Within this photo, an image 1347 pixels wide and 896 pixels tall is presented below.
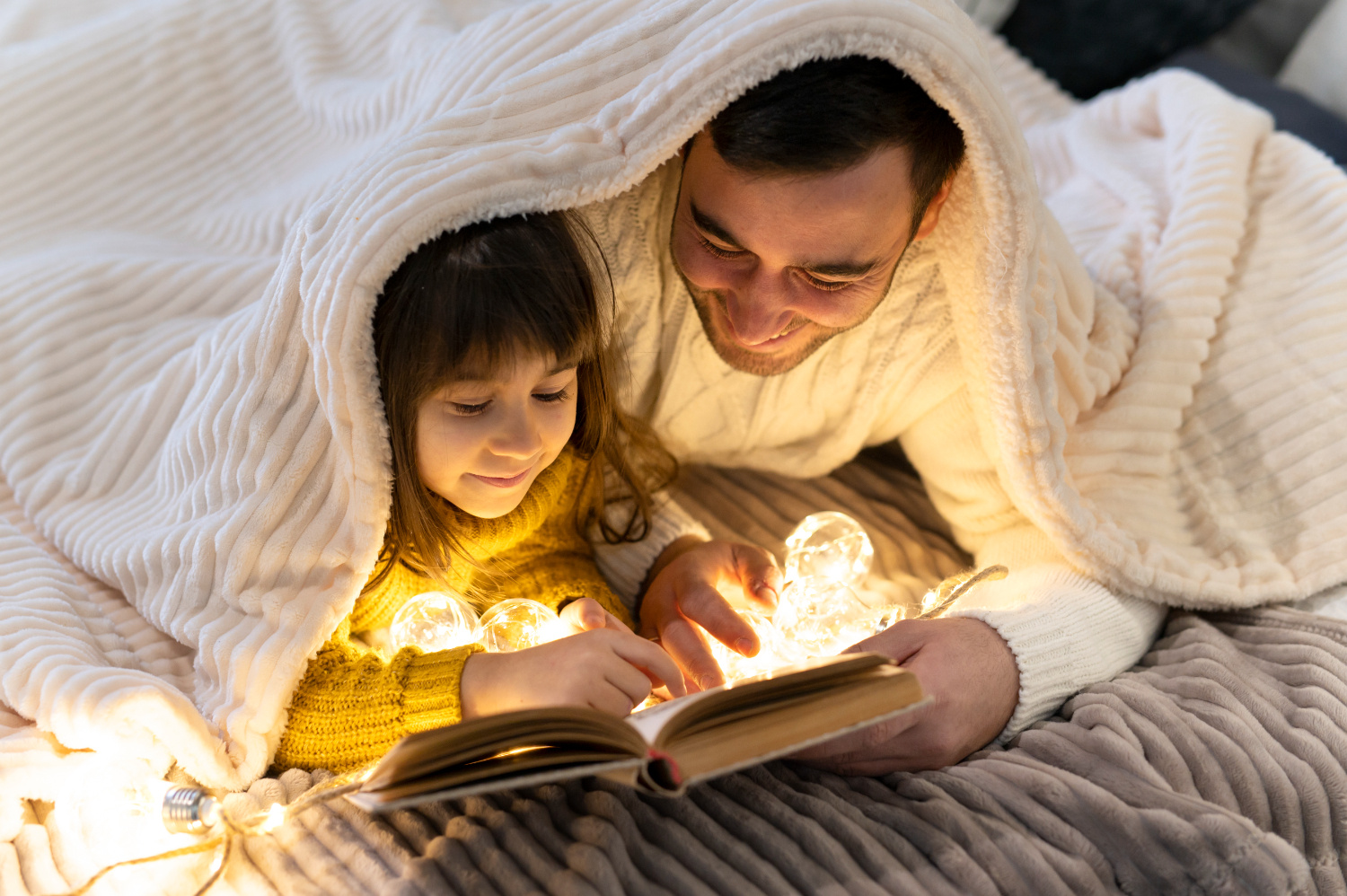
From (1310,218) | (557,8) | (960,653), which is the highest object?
(557,8)

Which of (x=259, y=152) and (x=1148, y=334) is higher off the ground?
(x=259, y=152)

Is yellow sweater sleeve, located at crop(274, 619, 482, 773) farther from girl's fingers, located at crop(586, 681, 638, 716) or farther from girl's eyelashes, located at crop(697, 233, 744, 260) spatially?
girl's eyelashes, located at crop(697, 233, 744, 260)

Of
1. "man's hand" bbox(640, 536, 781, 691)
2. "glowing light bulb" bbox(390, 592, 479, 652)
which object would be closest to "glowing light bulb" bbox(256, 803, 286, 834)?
"glowing light bulb" bbox(390, 592, 479, 652)

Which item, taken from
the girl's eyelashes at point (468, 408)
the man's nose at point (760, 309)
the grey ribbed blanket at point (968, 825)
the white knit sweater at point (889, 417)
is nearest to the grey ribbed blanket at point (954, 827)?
the grey ribbed blanket at point (968, 825)

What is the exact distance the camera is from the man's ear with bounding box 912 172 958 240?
1.14 meters

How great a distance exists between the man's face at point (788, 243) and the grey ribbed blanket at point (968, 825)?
0.51 m

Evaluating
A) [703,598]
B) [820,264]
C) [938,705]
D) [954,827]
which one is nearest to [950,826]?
[954,827]

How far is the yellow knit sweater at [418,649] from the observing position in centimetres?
101

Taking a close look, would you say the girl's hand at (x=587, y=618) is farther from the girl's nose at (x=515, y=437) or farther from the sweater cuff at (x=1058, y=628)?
the sweater cuff at (x=1058, y=628)

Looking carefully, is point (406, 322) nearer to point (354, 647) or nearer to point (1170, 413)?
point (354, 647)

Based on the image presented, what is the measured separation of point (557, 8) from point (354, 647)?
2.50 ft

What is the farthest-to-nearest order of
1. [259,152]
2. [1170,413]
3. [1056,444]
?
1. [259,152]
2. [1170,413]
3. [1056,444]

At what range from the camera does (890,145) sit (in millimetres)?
1019

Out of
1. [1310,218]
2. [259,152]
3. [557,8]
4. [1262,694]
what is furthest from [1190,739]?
[259,152]
